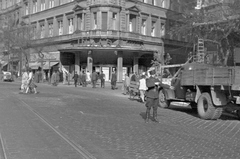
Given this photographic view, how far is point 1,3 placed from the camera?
62750mm

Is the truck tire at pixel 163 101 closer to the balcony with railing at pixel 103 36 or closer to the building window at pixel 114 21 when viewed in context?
the balcony with railing at pixel 103 36

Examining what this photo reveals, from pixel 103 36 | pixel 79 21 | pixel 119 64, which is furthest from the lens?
pixel 79 21

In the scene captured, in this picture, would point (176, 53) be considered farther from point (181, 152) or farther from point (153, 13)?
point (181, 152)

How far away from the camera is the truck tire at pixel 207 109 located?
11.4 m

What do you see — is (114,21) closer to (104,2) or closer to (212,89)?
(104,2)

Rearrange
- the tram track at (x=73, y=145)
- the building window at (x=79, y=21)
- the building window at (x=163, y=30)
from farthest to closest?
the building window at (x=163, y=30) < the building window at (x=79, y=21) < the tram track at (x=73, y=145)

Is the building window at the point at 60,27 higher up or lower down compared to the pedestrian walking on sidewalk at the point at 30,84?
higher up

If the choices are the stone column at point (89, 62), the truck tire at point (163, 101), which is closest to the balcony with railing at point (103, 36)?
the stone column at point (89, 62)

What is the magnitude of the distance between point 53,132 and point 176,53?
1609 inches

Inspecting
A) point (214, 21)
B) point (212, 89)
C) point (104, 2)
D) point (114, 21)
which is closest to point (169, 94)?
point (212, 89)

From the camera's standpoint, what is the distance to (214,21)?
18.2 m

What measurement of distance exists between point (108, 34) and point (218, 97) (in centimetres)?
2843

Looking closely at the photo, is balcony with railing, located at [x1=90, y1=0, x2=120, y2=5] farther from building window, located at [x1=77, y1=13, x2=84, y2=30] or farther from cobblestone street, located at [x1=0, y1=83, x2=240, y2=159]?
cobblestone street, located at [x1=0, y1=83, x2=240, y2=159]

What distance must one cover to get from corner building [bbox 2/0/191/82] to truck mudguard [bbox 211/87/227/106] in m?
24.5
